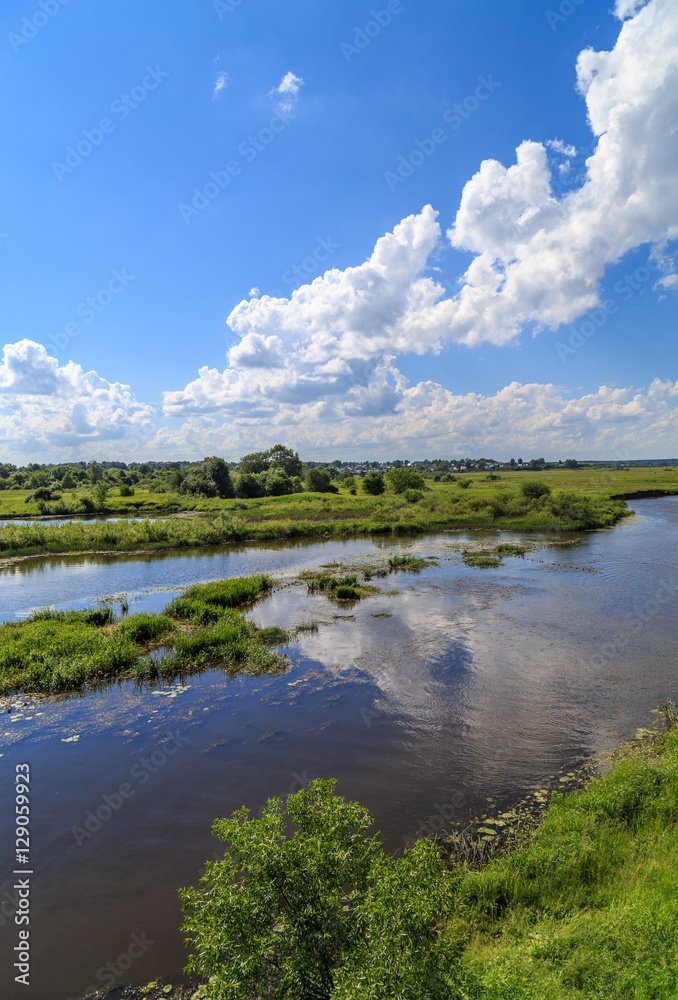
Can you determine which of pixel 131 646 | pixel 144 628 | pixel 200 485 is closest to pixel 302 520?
pixel 144 628

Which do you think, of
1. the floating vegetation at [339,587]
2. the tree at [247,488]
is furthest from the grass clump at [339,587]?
the tree at [247,488]

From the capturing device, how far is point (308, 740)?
1123 cm

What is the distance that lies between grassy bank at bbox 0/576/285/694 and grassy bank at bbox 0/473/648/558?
22.2 metres

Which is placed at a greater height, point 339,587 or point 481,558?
point 339,587

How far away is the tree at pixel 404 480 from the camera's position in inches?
2830

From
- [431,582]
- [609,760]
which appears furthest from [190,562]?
[609,760]

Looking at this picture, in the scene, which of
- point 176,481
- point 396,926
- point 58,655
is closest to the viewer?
point 396,926

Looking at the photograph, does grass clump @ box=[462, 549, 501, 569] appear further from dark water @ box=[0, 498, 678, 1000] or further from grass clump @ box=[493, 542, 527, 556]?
dark water @ box=[0, 498, 678, 1000]

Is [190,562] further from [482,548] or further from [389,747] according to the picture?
[389,747]

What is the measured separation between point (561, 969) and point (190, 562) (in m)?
33.2

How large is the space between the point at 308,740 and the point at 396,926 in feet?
25.4

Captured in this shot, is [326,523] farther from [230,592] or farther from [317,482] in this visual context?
[317,482]

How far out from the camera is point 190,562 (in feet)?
114

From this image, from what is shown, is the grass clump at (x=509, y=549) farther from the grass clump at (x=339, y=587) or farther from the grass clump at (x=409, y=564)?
the grass clump at (x=339, y=587)
